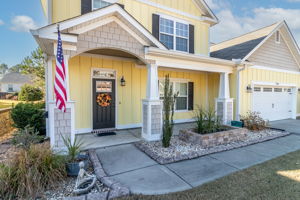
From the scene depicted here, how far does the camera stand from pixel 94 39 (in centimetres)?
485

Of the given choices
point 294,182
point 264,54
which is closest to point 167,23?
point 264,54

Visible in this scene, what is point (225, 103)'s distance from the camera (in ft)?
25.6

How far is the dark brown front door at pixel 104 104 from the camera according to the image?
22.8 ft

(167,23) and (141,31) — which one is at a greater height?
(167,23)

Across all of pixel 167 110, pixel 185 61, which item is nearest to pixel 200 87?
pixel 185 61

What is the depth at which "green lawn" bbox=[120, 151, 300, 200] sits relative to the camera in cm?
280

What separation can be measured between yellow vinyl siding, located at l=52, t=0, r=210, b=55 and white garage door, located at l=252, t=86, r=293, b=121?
4.12m

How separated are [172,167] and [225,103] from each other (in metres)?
5.18

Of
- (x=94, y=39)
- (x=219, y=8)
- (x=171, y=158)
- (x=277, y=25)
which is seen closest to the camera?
(x=171, y=158)

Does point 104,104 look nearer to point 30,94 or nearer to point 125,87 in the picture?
point 125,87

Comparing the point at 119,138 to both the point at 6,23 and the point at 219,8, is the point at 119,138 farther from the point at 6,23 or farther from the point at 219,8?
the point at 6,23

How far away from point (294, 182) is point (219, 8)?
12343 millimetres

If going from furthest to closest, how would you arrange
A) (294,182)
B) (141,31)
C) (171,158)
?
(141,31) → (171,158) → (294,182)

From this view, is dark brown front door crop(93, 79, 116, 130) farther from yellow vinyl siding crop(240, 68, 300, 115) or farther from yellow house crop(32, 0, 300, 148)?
Result: yellow vinyl siding crop(240, 68, 300, 115)
